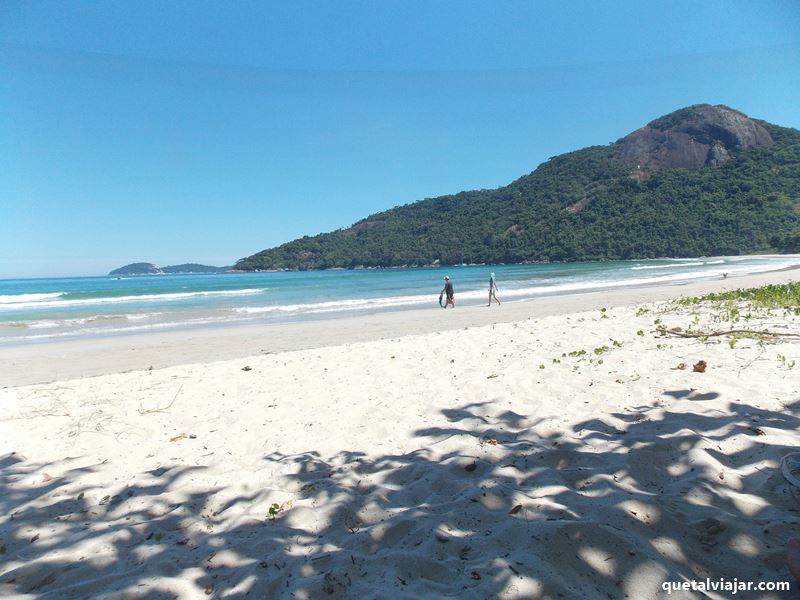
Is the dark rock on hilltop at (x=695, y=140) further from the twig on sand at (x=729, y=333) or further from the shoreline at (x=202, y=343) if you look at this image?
the twig on sand at (x=729, y=333)

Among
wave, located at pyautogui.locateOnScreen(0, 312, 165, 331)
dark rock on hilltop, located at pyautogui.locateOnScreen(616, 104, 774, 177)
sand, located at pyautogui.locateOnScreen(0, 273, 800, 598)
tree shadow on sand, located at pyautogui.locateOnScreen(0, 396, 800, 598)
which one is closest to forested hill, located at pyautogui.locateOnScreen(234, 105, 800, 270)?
dark rock on hilltop, located at pyautogui.locateOnScreen(616, 104, 774, 177)

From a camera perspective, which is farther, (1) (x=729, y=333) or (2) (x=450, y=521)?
(1) (x=729, y=333)

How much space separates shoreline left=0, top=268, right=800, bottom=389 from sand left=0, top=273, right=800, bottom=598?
10.1 ft

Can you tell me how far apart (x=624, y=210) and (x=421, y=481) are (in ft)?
373

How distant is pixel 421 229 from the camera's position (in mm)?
134250

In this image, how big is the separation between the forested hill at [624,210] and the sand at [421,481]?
8847cm

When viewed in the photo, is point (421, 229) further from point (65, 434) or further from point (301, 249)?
point (65, 434)

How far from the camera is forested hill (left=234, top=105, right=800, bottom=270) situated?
86.6 m

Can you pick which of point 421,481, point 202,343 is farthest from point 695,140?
point 421,481

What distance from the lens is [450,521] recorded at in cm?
275

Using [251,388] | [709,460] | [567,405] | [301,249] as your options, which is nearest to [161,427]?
[251,388]

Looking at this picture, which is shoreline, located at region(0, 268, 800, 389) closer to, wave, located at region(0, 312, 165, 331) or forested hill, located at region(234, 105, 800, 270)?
wave, located at region(0, 312, 165, 331)

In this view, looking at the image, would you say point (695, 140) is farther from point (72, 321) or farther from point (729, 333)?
point (72, 321)

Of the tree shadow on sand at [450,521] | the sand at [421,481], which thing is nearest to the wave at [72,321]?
the sand at [421,481]
